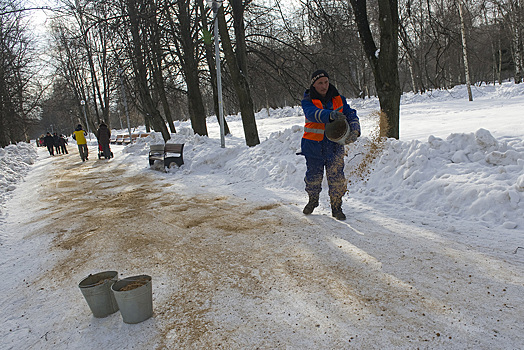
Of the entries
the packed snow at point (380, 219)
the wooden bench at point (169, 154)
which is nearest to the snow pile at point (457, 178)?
the packed snow at point (380, 219)

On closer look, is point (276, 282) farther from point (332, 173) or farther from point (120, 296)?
point (332, 173)

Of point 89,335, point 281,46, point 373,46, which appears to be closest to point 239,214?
point 89,335

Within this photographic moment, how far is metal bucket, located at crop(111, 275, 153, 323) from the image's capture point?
97.7 inches

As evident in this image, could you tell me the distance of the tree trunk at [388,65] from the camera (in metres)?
6.83

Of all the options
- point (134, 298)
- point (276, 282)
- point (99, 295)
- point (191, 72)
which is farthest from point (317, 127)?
point (191, 72)

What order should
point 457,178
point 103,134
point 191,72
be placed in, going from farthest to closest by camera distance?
point 103,134, point 191,72, point 457,178

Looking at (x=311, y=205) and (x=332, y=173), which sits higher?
(x=332, y=173)

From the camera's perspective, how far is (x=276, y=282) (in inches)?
121

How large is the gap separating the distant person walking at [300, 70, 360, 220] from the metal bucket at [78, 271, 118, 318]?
281cm

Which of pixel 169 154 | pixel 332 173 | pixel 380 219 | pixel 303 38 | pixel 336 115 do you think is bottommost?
pixel 380 219

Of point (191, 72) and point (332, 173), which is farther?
point (191, 72)

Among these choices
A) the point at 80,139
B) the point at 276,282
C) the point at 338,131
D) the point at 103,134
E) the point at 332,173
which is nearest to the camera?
the point at 276,282

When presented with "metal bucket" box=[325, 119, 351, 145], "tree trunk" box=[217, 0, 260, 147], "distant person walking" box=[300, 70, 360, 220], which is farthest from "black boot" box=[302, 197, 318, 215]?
"tree trunk" box=[217, 0, 260, 147]

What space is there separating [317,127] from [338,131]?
Answer: 0.98 feet
